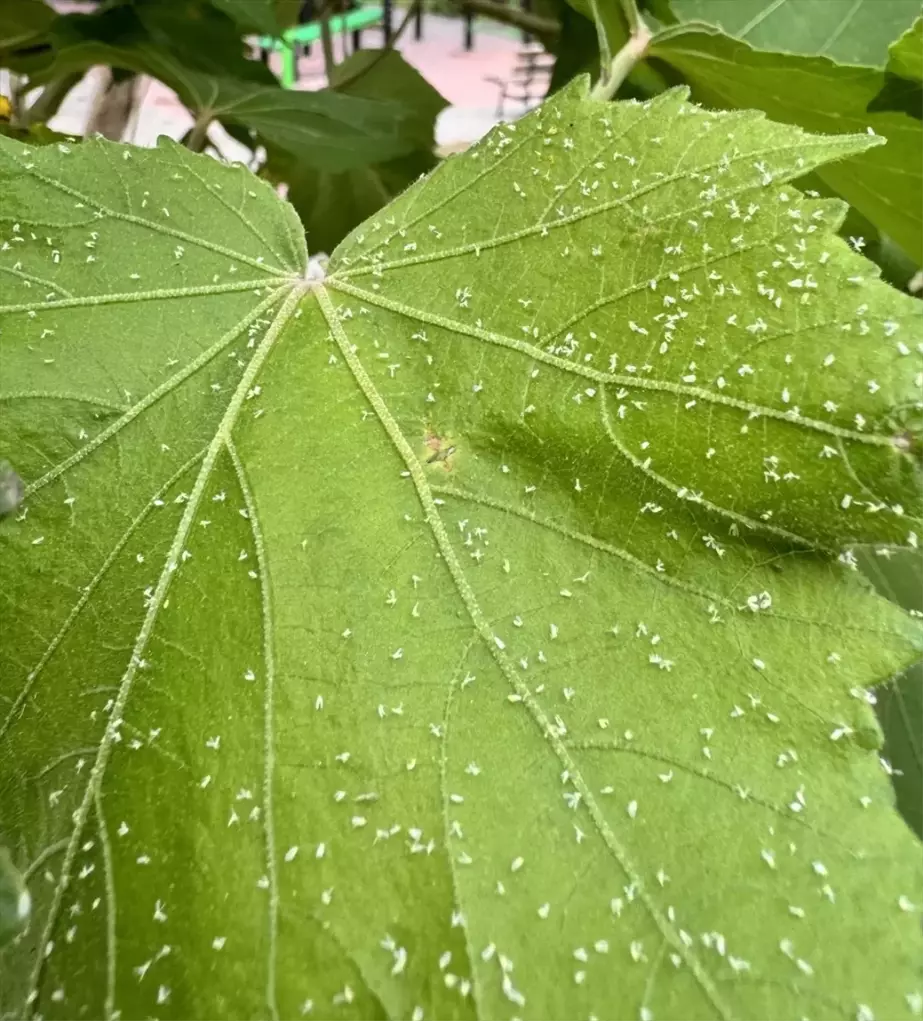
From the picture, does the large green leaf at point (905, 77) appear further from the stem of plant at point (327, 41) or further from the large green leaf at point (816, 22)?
the stem of plant at point (327, 41)

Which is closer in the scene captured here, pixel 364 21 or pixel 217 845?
pixel 217 845

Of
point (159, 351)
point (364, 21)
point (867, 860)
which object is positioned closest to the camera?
point (867, 860)

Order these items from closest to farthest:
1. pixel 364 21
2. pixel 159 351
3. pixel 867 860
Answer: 1. pixel 867 860
2. pixel 159 351
3. pixel 364 21

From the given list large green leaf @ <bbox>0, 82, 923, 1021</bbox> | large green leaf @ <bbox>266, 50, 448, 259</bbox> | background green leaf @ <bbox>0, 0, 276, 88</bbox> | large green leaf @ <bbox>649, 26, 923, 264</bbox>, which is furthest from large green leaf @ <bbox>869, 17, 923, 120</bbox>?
background green leaf @ <bbox>0, 0, 276, 88</bbox>

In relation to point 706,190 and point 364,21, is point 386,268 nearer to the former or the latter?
point 706,190

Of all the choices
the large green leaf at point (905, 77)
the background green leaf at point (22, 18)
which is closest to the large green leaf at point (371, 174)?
the background green leaf at point (22, 18)

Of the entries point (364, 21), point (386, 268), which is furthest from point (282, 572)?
point (364, 21)

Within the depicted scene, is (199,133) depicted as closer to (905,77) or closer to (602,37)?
(602,37)

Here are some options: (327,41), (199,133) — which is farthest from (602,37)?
(327,41)
